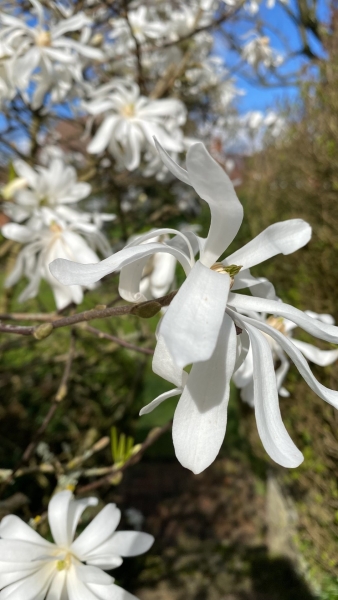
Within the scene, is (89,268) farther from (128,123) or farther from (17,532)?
(128,123)

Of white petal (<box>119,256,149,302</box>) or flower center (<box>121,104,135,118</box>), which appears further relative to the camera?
flower center (<box>121,104,135,118</box>)

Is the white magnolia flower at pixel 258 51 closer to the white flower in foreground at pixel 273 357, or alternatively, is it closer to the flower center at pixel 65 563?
the white flower in foreground at pixel 273 357

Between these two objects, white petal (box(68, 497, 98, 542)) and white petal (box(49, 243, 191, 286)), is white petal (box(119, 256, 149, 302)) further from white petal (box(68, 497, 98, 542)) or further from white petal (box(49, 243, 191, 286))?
white petal (box(68, 497, 98, 542))

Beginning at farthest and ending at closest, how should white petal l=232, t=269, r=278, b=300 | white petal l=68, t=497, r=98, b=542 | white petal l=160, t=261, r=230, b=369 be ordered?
1. white petal l=68, t=497, r=98, b=542
2. white petal l=232, t=269, r=278, b=300
3. white petal l=160, t=261, r=230, b=369

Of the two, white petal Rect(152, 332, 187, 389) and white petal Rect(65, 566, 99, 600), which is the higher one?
white petal Rect(152, 332, 187, 389)

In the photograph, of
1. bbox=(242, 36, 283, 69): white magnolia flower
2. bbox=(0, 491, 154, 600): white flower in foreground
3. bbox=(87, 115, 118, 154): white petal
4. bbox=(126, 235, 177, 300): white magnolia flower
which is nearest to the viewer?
bbox=(0, 491, 154, 600): white flower in foreground

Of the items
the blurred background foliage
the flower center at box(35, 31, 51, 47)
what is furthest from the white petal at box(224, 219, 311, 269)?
the flower center at box(35, 31, 51, 47)

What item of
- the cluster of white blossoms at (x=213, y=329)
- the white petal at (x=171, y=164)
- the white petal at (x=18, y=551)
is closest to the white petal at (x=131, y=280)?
the cluster of white blossoms at (x=213, y=329)

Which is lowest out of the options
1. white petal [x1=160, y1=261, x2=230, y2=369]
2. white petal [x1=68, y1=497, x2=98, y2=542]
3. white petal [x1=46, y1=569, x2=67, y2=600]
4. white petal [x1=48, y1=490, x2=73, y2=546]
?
white petal [x1=68, y1=497, x2=98, y2=542]
